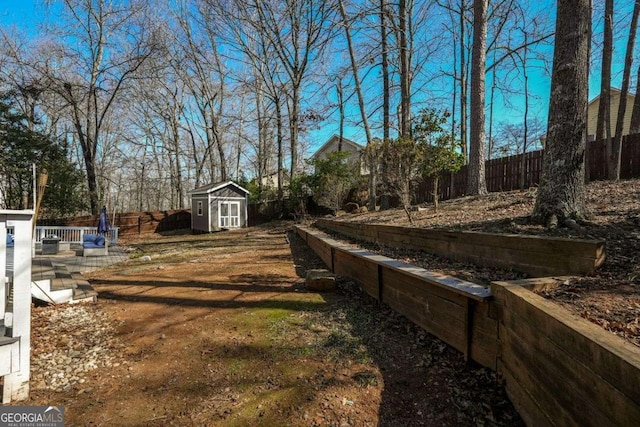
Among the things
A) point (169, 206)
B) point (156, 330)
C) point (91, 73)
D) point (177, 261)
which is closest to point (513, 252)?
point (156, 330)

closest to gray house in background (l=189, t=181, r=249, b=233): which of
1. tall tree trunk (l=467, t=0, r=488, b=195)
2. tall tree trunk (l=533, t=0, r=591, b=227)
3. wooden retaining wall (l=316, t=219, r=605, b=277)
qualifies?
tall tree trunk (l=467, t=0, r=488, b=195)

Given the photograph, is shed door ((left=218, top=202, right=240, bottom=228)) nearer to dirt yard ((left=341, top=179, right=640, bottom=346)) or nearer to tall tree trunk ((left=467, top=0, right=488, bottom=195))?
tall tree trunk ((left=467, top=0, right=488, bottom=195))

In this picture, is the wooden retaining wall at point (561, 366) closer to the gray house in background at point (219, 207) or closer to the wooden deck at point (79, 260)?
the wooden deck at point (79, 260)

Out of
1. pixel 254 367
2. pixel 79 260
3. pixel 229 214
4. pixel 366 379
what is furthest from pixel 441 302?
pixel 229 214

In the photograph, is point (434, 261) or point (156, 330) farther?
point (434, 261)

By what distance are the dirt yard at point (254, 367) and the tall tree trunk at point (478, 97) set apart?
566 centimetres

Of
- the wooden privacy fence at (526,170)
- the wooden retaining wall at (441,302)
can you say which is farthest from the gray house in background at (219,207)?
the wooden retaining wall at (441,302)

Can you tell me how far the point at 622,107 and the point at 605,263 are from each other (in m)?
9.55

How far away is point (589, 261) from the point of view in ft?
7.82

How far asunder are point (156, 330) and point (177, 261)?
475 centimetres

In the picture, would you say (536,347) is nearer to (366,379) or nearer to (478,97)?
(366,379)

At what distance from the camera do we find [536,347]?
1.65 meters

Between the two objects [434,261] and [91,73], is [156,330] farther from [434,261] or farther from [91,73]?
[91,73]

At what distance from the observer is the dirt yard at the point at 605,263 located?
1687 millimetres
